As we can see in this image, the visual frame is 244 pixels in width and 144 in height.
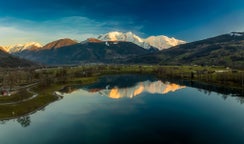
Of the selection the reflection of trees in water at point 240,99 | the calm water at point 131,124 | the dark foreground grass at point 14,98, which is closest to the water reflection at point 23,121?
the calm water at point 131,124

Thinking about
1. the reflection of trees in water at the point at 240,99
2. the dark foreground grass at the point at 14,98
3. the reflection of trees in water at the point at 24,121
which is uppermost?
the dark foreground grass at the point at 14,98

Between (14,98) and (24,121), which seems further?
(14,98)

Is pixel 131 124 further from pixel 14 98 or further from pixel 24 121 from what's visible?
pixel 14 98

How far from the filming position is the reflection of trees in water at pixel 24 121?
9188 centimetres

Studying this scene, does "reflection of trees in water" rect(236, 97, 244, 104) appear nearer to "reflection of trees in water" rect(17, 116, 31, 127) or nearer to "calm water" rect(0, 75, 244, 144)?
"calm water" rect(0, 75, 244, 144)

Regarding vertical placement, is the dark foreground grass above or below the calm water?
above

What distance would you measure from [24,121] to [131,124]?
142 feet

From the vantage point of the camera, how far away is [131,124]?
9012 cm

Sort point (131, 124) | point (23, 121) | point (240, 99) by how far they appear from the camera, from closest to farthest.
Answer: point (131, 124) → point (23, 121) → point (240, 99)

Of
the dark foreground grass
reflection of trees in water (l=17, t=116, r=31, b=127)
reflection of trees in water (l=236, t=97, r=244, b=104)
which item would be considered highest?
the dark foreground grass

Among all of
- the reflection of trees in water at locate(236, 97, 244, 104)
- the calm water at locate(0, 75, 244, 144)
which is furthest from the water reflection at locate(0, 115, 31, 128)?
the reflection of trees in water at locate(236, 97, 244, 104)

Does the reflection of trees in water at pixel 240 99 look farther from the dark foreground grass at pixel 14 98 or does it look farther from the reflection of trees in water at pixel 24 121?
the dark foreground grass at pixel 14 98

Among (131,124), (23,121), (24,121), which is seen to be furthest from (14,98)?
(131,124)

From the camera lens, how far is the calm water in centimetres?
7381
